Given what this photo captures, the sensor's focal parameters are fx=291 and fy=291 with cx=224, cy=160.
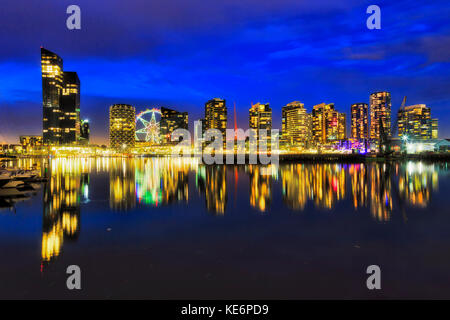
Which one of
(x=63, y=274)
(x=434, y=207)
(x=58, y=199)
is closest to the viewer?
(x=63, y=274)

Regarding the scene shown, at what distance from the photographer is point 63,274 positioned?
356 inches

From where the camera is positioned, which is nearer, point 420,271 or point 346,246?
point 420,271

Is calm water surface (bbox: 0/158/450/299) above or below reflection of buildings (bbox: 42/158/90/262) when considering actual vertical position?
below

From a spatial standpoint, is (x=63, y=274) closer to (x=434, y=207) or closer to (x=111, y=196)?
(x=111, y=196)

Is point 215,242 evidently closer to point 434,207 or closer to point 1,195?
point 434,207

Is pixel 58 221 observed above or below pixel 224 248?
above

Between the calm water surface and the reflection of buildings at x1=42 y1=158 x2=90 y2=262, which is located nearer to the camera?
the calm water surface

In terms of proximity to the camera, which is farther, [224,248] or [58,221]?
[58,221]

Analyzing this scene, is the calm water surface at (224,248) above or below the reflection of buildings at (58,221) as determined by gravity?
below

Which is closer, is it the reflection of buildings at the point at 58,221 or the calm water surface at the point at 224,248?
the calm water surface at the point at 224,248
